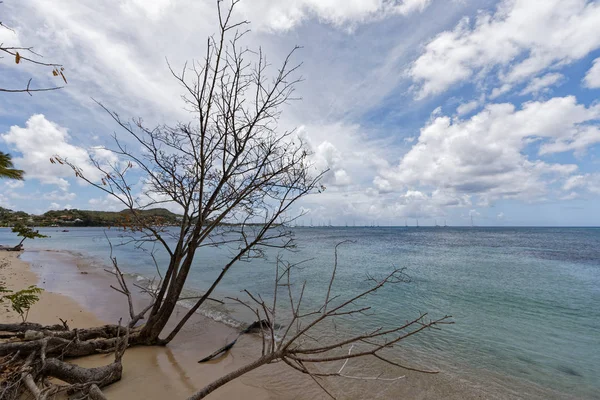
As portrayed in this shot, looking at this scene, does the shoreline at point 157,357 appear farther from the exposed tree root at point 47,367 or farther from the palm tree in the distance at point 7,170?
the palm tree in the distance at point 7,170

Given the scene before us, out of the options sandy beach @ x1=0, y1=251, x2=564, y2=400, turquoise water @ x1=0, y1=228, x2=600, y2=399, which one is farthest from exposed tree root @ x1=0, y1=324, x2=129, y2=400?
turquoise water @ x1=0, y1=228, x2=600, y2=399

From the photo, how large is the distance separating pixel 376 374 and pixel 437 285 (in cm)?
1197

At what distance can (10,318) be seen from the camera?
23.0 ft

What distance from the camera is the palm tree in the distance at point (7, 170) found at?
5.35 metres

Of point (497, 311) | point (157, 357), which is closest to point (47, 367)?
point (157, 357)

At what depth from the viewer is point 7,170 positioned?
576 centimetres

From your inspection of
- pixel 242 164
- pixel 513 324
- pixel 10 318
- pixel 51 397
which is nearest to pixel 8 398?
pixel 51 397

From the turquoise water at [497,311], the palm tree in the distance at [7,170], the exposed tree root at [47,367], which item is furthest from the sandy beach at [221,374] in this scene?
the palm tree in the distance at [7,170]

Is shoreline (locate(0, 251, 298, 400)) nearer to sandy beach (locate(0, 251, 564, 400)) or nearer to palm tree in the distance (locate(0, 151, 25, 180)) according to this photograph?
sandy beach (locate(0, 251, 564, 400))

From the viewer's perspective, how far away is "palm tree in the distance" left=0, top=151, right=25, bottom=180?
5.35 metres

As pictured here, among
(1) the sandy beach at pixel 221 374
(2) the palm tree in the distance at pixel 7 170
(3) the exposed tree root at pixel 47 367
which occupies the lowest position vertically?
(1) the sandy beach at pixel 221 374

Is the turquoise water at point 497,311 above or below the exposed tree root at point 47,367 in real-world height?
below

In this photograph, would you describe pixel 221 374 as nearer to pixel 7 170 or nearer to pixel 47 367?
pixel 47 367

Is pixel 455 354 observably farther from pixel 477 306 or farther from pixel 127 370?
pixel 127 370
